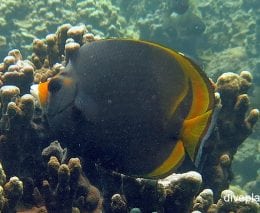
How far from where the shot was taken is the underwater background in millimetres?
10027

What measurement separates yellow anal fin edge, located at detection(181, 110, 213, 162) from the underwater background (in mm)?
7067

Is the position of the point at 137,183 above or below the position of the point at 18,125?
below

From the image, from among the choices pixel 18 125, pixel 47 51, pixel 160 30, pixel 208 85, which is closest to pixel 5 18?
pixel 160 30

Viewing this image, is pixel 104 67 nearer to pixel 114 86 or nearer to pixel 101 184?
pixel 114 86

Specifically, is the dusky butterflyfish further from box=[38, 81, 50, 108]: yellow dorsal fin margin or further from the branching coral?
the branching coral

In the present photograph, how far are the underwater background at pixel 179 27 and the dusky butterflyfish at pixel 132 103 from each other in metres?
7.01

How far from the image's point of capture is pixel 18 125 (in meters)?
2.91

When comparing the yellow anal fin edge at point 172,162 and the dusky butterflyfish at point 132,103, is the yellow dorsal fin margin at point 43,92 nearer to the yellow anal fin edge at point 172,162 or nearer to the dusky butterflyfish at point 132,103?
the dusky butterflyfish at point 132,103

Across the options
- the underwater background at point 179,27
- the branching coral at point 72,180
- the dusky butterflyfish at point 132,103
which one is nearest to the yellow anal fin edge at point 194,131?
the dusky butterflyfish at point 132,103

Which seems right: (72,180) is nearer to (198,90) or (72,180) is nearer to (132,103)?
(132,103)

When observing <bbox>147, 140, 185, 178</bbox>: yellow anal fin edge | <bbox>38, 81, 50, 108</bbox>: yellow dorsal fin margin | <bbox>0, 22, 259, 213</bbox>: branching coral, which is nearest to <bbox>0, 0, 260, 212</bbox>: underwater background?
<bbox>0, 22, 259, 213</bbox>: branching coral

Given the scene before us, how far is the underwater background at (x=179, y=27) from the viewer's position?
32.9 ft

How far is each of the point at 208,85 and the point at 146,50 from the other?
0.38 meters

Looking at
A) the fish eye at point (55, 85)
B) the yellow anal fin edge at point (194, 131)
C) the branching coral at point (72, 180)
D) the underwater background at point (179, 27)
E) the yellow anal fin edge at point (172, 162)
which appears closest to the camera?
the yellow anal fin edge at point (194, 131)
